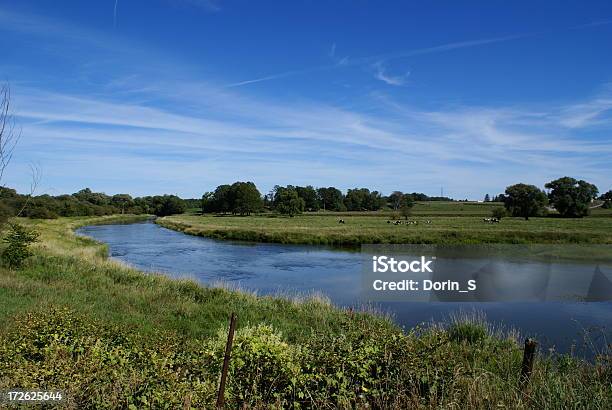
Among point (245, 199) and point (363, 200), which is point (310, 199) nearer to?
point (363, 200)

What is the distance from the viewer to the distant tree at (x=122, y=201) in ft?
444

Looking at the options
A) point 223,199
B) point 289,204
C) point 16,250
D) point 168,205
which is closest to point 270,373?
point 16,250

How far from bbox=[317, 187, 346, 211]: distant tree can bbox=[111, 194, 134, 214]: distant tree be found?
57.6 m

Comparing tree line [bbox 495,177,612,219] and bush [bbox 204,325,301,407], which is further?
tree line [bbox 495,177,612,219]

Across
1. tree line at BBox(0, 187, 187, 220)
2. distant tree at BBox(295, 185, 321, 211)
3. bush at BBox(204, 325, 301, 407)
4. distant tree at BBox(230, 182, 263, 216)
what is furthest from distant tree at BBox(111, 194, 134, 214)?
bush at BBox(204, 325, 301, 407)

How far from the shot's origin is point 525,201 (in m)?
73.6

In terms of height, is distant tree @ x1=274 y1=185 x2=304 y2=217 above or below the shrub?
above

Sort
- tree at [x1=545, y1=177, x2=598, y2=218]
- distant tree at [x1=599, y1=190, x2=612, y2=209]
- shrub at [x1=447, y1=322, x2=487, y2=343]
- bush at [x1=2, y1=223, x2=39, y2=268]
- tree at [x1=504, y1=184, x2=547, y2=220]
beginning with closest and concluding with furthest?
shrub at [x1=447, y1=322, x2=487, y2=343], bush at [x1=2, y1=223, x2=39, y2=268], tree at [x1=545, y1=177, x2=598, y2=218], tree at [x1=504, y1=184, x2=547, y2=220], distant tree at [x1=599, y1=190, x2=612, y2=209]

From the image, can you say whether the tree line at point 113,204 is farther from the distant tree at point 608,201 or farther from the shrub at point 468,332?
the distant tree at point 608,201

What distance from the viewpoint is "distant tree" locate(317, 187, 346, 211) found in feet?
441

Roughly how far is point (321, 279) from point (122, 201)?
129 m

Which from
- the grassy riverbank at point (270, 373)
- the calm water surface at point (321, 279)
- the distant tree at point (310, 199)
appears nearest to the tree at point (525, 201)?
the calm water surface at point (321, 279)

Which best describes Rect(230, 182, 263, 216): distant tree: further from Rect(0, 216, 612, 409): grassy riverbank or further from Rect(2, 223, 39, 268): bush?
Rect(0, 216, 612, 409): grassy riverbank

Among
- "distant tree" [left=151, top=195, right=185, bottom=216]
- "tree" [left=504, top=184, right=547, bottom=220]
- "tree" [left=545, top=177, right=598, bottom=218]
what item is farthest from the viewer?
"distant tree" [left=151, top=195, right=185, bottom=216]
